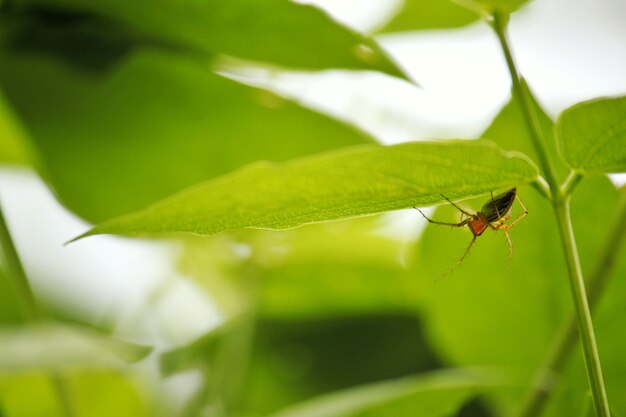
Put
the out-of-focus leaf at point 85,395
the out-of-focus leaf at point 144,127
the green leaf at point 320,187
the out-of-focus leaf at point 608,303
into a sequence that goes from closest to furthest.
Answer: the green leaf at point 320,187, the out-of-focus leaf at point 608,303, the out-of-focus leaf at point 144,127, the out-of-focus leaf at point 85,395

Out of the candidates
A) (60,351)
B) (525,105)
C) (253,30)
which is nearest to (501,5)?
(525,105)

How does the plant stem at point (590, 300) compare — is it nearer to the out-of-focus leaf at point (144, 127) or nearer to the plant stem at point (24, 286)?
the out-of-focus leaf at point (144, 127)

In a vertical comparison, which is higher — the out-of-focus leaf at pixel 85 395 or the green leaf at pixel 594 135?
the green leaf at pixel 594 135

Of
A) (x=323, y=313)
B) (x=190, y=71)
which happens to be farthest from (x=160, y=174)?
(x=323, y=313)

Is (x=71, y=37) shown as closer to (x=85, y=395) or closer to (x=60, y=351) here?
(x=60, y=351)

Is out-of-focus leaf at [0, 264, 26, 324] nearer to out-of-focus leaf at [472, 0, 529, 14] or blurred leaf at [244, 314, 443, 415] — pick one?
blurred leaf at [244, 314, 443, 415]

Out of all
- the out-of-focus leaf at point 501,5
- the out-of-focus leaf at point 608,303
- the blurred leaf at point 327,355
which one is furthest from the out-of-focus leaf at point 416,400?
the blurred leaf at point 327,355

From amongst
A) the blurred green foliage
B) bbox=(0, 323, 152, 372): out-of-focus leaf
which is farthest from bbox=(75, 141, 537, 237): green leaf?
bbox=(0, 323, 152, 372): out-of-focus leaf
